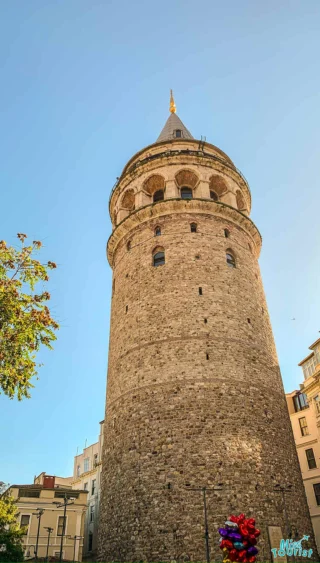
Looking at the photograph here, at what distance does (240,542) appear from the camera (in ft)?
25.8

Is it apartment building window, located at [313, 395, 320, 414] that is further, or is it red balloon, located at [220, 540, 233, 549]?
apartment building window, located at [313, 395, 320, 414]

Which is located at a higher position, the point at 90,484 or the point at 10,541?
the point at 90,484

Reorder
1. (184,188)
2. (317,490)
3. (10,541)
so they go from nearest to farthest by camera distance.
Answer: (10,541)
(184,188)
(317,490)

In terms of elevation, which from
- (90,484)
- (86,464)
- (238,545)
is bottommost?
(238,545)

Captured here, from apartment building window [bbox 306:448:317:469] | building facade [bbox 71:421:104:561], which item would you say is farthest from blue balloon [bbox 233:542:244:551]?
building facade [bbox 71:421:104:561]

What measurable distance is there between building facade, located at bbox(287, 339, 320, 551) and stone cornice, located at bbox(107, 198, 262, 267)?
7858 millimetres

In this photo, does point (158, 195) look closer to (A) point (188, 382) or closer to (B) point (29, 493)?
(A) point (188, 382)

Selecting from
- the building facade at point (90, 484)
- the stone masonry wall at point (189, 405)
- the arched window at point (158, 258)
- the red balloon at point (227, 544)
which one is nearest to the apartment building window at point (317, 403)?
the stone masonry wall at point (189, 405)

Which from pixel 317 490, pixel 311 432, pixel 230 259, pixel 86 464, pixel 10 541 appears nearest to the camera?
pixel 10 541

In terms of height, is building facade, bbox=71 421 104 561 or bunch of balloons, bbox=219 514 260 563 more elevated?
building facade, bbox=71 421 104 561

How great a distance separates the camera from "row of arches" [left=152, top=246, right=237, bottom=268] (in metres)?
22.1

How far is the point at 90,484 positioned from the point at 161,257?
26311mm

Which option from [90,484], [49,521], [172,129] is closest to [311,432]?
[49,521]

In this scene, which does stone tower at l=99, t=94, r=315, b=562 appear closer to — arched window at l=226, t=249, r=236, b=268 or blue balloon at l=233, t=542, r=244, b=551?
arched window at l=226, t=249, r=236, b=268
